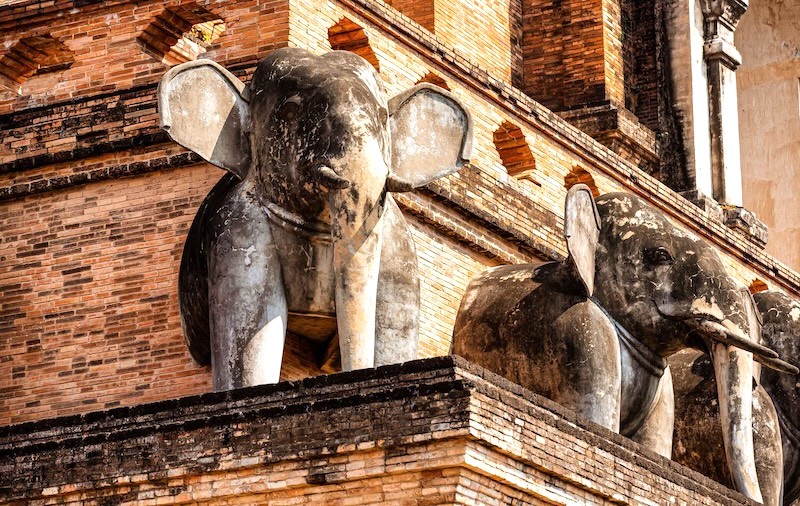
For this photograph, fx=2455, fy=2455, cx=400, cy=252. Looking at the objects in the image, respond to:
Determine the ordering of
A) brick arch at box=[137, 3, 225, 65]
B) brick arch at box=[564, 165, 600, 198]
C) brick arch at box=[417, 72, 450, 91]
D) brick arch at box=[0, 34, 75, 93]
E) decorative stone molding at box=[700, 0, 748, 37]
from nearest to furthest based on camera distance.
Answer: brick arch at box=[137, 3, 225, 65]
brick arch at box=[0, 34, 75, 93]
brick arch at box=[417, 72, 450, 91]
brick arch at box=[564, 165, 600, 198]
decorative stone molding at box=[700, 0, 748, 37]

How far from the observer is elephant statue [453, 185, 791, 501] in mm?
13555

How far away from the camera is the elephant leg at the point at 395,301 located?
41.0ft

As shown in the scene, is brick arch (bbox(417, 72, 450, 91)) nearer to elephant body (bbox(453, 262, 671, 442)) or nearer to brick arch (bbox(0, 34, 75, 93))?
elephant body (bbox(453, 262, 671, 442))

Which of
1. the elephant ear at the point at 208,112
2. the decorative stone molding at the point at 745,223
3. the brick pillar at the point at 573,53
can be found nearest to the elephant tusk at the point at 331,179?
the elephant ear at the point at 208,112

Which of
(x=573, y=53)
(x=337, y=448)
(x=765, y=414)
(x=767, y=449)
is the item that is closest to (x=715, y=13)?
(x=573, y=53)

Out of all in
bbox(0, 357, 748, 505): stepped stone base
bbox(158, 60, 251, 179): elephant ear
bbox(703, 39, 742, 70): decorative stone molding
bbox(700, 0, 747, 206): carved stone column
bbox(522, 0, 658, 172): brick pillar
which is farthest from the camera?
bbox(703, 39, 742, 70): decorative stone molding

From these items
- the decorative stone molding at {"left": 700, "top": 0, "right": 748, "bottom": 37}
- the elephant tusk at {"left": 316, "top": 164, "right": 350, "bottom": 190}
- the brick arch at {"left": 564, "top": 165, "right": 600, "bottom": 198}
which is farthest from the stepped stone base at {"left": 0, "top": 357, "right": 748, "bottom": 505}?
the decorative stone molding at {"left": 700, "top": 0, "right": 748, "bottom": 37}

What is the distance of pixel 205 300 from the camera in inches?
502

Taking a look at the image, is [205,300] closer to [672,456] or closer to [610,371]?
[610,371]

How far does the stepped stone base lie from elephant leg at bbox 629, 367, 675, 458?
7.76 feet

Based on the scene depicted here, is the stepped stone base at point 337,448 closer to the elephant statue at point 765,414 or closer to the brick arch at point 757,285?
the elephant statue at point 765,414

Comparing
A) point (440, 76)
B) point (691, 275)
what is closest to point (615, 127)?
point (440, 76)

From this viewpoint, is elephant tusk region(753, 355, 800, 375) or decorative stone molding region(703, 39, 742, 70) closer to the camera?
elephant tusk region(753, 355, 800, 375)

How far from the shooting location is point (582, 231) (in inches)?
538
